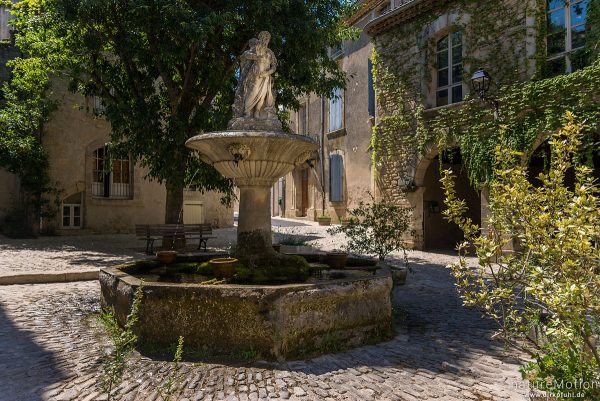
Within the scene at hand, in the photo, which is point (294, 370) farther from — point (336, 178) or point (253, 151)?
point (336, 178)

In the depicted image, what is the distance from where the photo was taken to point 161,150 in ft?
31.6

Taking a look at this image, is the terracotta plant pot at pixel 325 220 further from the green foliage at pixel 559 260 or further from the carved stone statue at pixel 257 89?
the green foliage at pixel 559 260

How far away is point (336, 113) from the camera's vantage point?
18969 millimetres

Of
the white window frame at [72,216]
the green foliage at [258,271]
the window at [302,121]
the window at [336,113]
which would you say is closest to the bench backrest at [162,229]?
the green foliage at [258,271]

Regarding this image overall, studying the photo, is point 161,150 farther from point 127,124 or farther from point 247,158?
point 247,158

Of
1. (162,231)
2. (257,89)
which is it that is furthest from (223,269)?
(162,231)

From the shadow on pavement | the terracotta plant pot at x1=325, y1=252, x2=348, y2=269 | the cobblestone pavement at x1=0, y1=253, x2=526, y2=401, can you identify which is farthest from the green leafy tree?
the shadow on pavement

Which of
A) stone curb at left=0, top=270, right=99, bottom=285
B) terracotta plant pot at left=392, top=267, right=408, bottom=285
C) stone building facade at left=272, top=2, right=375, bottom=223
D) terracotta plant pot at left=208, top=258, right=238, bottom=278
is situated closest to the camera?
terracotta plant pot at left=208, top=258, right=238, bottom=278

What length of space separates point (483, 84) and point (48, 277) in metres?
9.76

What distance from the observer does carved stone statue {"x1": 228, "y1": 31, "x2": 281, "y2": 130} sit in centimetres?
514

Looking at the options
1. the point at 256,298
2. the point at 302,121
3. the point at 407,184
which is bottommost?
the point at 256,298

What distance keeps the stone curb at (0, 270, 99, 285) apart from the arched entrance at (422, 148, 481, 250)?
9414 millimetres

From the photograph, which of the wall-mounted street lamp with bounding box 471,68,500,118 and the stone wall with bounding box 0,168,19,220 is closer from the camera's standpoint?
the wall-mounted street lamp with bounding box 471,68,500,118

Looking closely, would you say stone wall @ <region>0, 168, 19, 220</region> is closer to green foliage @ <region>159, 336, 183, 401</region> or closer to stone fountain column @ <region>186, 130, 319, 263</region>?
stone fountain column @ <region>186, 130, 319, 263</region>
